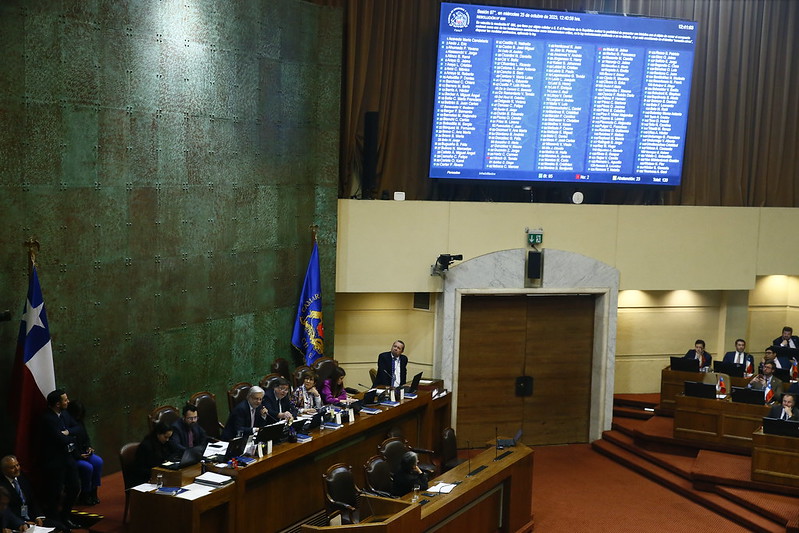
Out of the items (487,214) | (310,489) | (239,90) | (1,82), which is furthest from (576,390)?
(1,82)

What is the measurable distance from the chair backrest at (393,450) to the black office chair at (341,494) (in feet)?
A: 2.20

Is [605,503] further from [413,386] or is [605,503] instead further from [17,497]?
[17,497]

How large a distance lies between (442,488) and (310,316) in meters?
3.76

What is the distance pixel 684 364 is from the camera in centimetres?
1219

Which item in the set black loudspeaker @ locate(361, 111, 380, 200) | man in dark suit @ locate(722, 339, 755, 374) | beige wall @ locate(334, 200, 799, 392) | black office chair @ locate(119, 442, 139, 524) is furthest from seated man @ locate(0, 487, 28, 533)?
man in dark suit @ locate(722, 339, 755, 374)

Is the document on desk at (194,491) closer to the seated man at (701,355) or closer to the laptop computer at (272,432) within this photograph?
the laptop computer at (272,432)

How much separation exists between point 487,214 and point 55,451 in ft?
21.2

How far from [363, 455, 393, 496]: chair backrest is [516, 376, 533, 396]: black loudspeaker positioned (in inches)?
184

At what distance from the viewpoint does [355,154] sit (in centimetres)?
1188

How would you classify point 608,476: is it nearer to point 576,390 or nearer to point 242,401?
point 576,390

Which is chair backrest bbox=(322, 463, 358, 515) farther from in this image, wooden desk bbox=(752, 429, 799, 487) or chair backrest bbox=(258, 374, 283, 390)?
wooden desk bbox=(752, 429, 799, 487)

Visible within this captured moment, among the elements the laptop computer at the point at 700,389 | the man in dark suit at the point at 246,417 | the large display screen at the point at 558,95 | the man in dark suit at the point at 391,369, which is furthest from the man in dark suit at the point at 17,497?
the laptop computer at the point at 700,389

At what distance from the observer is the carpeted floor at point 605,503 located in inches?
370

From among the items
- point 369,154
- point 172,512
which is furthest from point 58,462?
point 369,154
